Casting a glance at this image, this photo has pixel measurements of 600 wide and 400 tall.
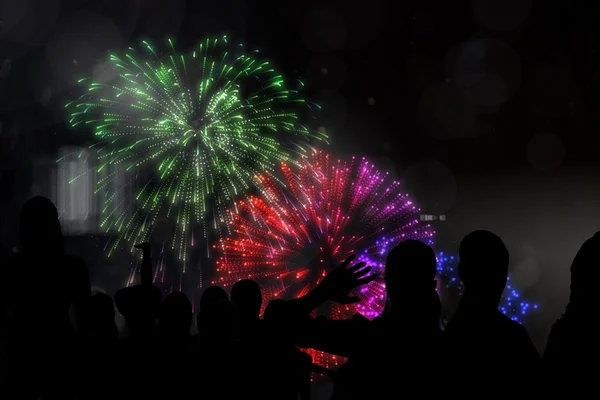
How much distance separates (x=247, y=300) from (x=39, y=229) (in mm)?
1254

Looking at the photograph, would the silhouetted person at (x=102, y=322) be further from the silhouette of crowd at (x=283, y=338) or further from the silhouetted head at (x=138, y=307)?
the silhouetted head at (x=138, y=307)

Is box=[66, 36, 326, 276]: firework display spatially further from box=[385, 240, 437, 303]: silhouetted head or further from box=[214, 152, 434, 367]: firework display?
box=[385, 240, 437, 303]: silhouetted head

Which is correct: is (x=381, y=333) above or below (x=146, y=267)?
below

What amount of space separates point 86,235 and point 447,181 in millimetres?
13856

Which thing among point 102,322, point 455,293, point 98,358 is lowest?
point 455,293

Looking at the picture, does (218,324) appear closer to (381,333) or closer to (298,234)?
(381,333)

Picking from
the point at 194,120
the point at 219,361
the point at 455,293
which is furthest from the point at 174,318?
the point at 455,293

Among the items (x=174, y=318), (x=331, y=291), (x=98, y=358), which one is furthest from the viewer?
(x=174, y=318)

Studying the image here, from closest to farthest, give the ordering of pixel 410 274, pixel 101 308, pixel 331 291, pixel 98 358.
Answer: pixel 331 291 < pixel 410 274 < pixel 98 358 < pixel 101 308

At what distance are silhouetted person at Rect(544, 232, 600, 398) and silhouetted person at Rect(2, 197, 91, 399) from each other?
97.1 inches

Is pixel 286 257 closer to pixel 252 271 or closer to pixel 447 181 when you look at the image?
pixel 252 271

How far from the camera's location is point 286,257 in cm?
1602

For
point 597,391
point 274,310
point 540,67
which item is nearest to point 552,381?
point 597,391

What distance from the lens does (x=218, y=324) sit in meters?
3.16
